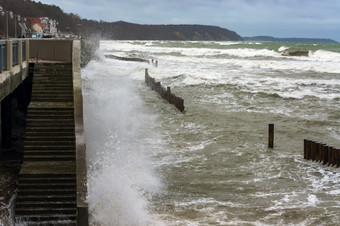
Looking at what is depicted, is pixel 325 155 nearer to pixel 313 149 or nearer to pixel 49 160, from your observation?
pixel 313 149

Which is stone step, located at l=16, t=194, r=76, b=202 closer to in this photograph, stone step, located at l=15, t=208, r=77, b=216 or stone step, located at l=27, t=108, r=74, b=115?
stone step, located at l=15, t=208, r=77, b=216

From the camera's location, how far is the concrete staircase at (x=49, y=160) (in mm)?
9523

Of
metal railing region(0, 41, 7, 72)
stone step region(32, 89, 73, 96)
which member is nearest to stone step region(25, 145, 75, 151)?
metal railing region(0, 41, 7, 72)

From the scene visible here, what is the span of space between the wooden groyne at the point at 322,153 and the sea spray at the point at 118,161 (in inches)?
198

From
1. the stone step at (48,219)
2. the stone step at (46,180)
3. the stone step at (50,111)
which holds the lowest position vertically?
the stone step at (48,219)

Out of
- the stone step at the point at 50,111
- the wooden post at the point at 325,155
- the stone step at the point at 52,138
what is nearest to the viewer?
the stone step at the point at 52,138

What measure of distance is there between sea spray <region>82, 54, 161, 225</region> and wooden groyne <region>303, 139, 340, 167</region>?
16.5 feet

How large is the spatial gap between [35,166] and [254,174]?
6.13 meters

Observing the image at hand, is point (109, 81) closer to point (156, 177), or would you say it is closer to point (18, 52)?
point (18, 52)

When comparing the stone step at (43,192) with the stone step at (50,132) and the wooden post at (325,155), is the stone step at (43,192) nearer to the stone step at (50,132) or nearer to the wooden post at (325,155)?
the stone step at (50,132)

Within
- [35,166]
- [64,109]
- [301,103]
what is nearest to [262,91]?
[301,103]

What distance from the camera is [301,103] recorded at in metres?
28.2

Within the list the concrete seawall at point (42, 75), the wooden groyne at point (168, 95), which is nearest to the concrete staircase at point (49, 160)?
the concrete seawall at point (42, 75)

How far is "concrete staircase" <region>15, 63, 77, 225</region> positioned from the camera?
952cm
